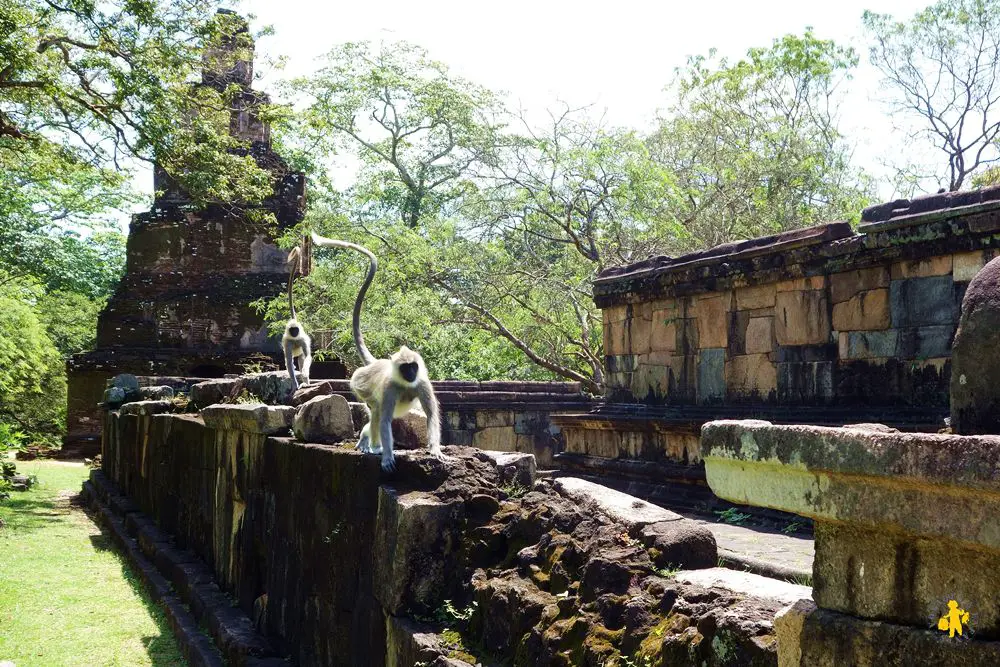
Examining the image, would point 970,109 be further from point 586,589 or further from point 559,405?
point 586,589

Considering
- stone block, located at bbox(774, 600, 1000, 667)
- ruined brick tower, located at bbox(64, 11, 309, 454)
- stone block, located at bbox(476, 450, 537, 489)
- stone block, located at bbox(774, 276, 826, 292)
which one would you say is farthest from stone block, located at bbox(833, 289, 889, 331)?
ruined brick tower, located at bbox(64, 11, 309, 454)

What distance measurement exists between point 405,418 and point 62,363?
24.0 meters

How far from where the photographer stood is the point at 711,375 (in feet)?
29.0

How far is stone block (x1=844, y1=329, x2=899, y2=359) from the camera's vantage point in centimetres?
723

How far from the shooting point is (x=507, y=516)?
3.62 m

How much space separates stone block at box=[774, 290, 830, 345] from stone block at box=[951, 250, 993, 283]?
1127mm

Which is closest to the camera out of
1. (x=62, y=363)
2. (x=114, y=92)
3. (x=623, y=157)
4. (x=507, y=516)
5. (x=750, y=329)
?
(x=507, y=516)

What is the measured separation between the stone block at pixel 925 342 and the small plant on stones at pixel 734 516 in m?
1.67

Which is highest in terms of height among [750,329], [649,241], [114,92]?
[114,92]

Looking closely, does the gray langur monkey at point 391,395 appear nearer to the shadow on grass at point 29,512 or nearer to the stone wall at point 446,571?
the stone wall at point 446,571

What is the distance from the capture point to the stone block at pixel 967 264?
658 cm

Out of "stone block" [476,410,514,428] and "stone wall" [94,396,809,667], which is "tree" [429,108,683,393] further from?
"stone wall" [94,396,809,667]

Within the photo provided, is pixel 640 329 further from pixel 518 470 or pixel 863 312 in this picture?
pixel 518 470

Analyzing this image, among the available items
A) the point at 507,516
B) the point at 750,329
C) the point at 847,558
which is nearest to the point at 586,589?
the point at 507,516
